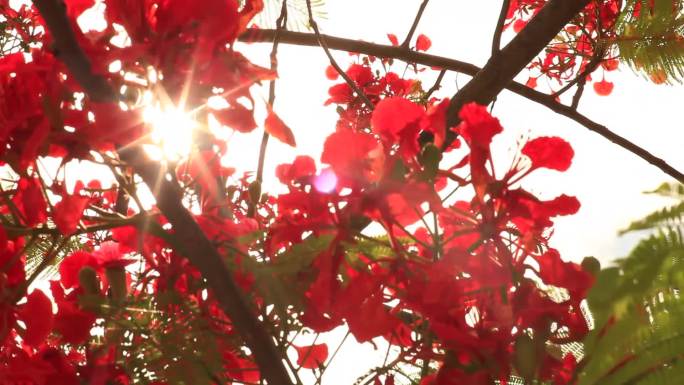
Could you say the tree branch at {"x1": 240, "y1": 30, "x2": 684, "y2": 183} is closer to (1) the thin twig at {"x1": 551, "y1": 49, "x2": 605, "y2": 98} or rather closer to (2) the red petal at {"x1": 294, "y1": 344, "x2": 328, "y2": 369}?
(1) the thin twig at {"x1": 551, "y1": 49, "x2": 605, "y2": 98}

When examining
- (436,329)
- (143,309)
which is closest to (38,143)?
(143,309)

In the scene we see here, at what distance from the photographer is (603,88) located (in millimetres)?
3145

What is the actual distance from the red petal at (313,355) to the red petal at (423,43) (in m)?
2.21

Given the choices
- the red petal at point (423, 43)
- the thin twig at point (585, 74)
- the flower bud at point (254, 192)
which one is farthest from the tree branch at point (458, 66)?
the red petal at point (423, 43)

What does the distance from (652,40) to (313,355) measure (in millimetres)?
1169

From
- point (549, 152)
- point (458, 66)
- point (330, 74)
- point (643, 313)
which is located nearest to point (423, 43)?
point (330, 74)

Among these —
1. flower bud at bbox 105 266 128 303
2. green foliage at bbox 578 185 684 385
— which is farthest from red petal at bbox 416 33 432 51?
green foliage at bbox 578 185 684 385

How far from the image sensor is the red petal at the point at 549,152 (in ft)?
3.22

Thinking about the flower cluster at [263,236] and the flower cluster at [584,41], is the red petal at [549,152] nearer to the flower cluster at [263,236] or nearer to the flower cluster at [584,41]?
the flower cluster at [263,236]

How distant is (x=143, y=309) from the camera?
0.90 m

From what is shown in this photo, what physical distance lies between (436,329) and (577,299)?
0.21 meters

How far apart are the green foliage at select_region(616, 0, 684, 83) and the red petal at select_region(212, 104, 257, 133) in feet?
3.43

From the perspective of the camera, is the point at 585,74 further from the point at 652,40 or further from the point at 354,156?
the point at 354,156

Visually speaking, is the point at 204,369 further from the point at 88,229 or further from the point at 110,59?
the point at 110,59
